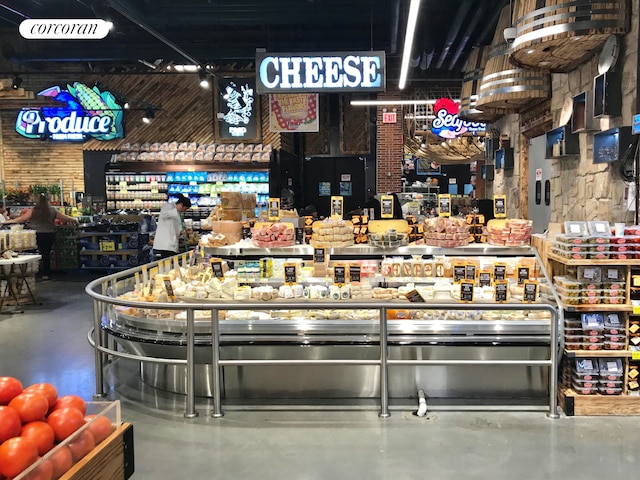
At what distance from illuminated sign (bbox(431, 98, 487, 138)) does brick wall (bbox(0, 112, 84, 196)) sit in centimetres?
978

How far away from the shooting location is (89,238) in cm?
1205

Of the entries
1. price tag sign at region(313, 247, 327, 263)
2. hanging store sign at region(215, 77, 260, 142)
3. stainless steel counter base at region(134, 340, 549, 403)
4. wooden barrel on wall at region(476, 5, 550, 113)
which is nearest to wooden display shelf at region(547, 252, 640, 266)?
stainless steel counter base at region(134, 340, 549, 403)

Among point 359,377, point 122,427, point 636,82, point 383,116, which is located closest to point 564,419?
point 359,377

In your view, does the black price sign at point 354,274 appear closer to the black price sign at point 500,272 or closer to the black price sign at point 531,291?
the black price sign at point 500,272

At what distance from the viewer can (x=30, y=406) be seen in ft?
6.06

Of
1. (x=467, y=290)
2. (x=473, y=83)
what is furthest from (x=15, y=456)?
(x=473, y=83)

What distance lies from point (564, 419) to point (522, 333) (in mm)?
668

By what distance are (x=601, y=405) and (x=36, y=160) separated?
16.0 meters

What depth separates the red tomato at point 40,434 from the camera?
1.76 metres

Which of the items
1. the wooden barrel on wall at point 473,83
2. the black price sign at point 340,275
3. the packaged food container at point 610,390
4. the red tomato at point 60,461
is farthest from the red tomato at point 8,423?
the wooden barrel on wall at point 473,83

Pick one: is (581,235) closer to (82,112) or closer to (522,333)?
(522,333)

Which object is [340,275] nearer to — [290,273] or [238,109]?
[290,273]

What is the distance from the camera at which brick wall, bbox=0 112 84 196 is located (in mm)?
16062

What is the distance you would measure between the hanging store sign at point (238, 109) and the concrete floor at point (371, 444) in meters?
10.9
